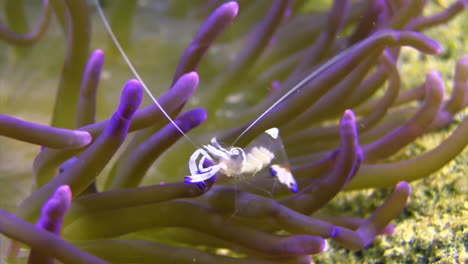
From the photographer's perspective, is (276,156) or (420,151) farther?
(420,151)

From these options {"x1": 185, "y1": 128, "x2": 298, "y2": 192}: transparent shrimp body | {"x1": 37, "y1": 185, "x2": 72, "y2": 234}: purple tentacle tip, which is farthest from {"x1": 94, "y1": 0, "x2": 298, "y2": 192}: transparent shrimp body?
{"x1": 37, "y1": 185, "x2": 72, "y2": 234}: purple tentacle tip

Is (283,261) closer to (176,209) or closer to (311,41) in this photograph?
(176,209)

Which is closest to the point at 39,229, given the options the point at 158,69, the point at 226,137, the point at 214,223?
the point at 214,223

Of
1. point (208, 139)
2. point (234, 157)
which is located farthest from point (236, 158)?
point (208, 139)

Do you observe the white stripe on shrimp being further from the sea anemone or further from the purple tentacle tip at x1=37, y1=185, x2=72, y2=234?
the purple tentacle tip at x1=37, y1=185, x2=72, y2=234

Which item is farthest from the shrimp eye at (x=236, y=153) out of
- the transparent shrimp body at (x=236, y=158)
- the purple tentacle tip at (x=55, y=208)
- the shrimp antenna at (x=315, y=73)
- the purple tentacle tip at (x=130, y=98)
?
the purple tentacle tip at (x=55, y=208)

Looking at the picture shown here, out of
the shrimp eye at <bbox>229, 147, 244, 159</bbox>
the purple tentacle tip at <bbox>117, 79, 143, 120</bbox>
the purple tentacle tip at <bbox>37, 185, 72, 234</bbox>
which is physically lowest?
the purple tentacle tip at <bbox>37, 185, 72, 234</bbox>

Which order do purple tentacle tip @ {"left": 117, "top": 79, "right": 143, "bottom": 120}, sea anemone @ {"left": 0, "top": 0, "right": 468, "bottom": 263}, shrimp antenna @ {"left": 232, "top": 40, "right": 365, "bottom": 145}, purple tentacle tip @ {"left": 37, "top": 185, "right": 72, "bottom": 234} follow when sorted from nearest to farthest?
purple tentacle tip @ {"left": 37, "top": 185, "right": 72, "bottom": 234}, purple tentacle tip @ {"left": 117, "top": 79, "right": 143, "bottom": 120}, sea anemone @ {"left": 0, "top": 0, "right": 468, "bottom": 263}, shrimp antenna @ {"left": 232, "top": 40, "right": 365, "bottom": 145}

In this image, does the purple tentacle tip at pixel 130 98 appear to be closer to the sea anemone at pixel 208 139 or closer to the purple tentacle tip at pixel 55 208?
the sea anemone at pixel 208 139
